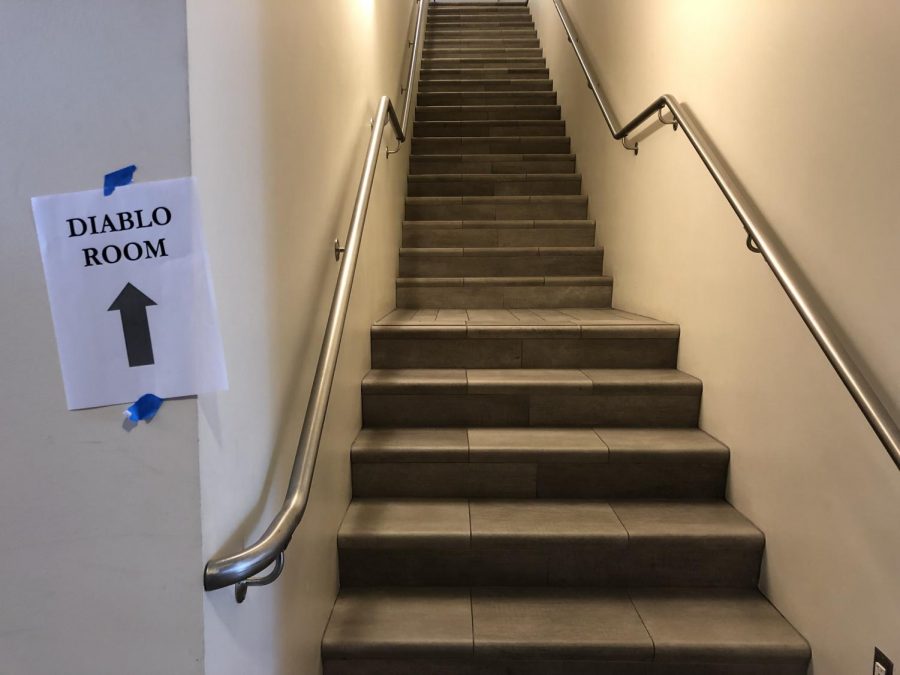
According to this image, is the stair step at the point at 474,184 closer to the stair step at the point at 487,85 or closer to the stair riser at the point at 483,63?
the stair step at the point at 487,85

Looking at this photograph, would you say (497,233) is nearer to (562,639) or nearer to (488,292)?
(488,292)

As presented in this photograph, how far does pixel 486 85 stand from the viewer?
5.38m

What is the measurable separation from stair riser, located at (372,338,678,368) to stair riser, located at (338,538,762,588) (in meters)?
0.91

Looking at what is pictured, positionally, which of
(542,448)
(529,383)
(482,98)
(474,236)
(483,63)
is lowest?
(542,448)

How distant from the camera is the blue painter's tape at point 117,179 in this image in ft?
2.29

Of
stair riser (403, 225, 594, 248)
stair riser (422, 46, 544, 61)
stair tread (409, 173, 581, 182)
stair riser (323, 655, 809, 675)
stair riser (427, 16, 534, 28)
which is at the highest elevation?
stair riser (427, 16, 534, 28)

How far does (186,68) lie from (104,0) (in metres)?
0.11

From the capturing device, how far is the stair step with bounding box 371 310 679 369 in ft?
8.05

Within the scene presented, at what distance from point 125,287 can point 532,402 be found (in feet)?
5.57

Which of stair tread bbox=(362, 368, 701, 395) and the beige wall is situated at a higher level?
the beige wall

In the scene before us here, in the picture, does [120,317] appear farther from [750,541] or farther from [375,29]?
[375,29]

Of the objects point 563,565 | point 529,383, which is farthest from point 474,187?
point 563,565

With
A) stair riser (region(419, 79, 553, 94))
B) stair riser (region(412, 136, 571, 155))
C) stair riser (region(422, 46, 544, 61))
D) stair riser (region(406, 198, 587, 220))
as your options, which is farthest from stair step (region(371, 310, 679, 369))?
stair riser (region(422, 46, 544, 61))

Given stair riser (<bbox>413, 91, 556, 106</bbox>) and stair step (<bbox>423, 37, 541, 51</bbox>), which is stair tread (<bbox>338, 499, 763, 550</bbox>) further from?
stair step (<bbox>423, 37, 541, 51</bbox>)
